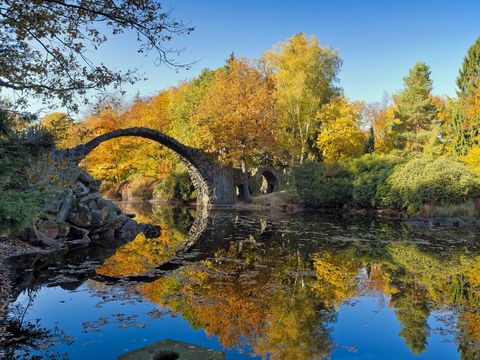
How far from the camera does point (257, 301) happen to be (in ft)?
21.6

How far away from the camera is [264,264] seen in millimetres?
9461

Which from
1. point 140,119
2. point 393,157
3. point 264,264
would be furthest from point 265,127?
point 264,264

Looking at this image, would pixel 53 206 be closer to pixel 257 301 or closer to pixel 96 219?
pixel 96 219

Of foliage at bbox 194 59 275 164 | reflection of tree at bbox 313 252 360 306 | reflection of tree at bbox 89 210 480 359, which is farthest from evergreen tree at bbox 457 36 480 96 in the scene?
reflection of tree at bbox 313 252 360 306

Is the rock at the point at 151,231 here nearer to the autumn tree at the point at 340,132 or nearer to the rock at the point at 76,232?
the rock at the point at 76,232

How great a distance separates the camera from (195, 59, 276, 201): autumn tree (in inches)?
1054

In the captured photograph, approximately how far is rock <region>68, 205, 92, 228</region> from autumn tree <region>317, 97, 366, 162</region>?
73.4ft

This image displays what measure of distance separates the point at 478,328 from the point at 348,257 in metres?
5.01

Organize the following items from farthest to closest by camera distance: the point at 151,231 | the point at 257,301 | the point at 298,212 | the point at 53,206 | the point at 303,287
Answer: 1. the point at 298,212
2. the point at 151,231
3. the point at 53,206
4. the point at 303,287
5. the point at 257,301

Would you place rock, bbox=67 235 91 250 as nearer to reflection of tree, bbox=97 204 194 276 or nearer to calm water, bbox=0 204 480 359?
calm water, bbox=0 204 480 359

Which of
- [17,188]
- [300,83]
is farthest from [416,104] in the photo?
[17,188]

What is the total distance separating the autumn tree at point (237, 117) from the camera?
26766mm

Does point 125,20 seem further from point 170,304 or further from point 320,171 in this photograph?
point 320,171

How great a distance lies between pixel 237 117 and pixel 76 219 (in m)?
15.4
